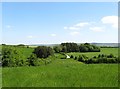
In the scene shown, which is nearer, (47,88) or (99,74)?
(47,88)

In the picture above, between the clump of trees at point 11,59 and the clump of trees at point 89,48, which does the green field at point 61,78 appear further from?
the clump of trees at point 89,48

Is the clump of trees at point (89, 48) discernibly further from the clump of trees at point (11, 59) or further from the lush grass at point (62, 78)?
the lush grass at point (62, 78)

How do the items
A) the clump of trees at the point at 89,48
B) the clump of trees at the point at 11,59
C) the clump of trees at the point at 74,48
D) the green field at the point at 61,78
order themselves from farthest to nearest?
1. the clump of trees at the point at 89,48
2. the clump of trees at the point at 74,48
3. the clump of trees at the point at 11,59
4. the green field at the point at 61,78

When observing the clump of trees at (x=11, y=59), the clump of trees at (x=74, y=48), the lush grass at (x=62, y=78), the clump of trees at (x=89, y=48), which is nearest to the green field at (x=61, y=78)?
the lush grass at (x=62, y=78)

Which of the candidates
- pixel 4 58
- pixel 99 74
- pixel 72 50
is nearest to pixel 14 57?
pixel 4 58

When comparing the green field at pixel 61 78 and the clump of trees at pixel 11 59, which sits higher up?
the clump of trees at pixel 11 59

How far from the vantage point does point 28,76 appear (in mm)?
14648

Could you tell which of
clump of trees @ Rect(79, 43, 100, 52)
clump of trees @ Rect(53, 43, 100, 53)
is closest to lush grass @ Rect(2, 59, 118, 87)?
clump of trees @ Rect(53, 43, 100, 53)

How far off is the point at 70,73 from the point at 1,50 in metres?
13.6

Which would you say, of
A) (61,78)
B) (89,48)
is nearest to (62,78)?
(61,78)

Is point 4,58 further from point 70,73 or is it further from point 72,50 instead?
point 72,50

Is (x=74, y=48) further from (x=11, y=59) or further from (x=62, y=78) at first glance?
(x=62, y=78)

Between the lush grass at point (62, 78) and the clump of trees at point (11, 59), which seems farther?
the clump of trees at point (11, 59)

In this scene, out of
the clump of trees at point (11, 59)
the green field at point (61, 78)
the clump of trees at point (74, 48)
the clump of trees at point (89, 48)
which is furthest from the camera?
the clump of trees at point (89, 48)
